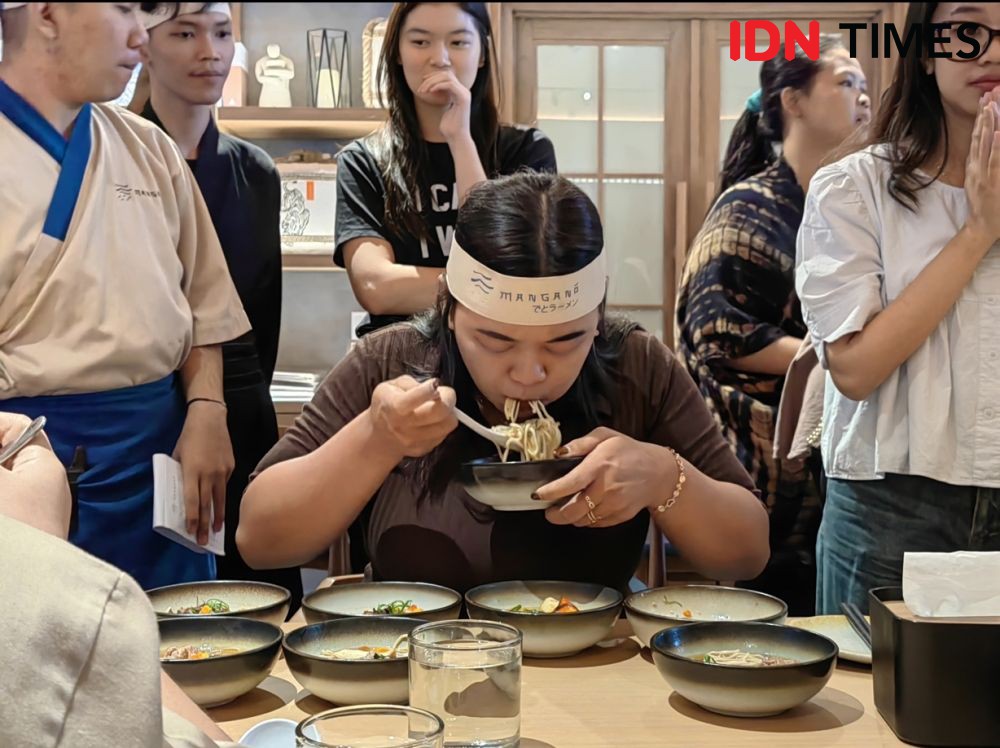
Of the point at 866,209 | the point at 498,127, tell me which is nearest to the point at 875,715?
the point at 866,209

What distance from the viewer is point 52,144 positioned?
191cm

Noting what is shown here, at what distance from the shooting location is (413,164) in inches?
96.6

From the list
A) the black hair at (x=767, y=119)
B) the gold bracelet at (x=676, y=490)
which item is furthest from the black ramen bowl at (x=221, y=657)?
the black hair at (x=767, y=119)

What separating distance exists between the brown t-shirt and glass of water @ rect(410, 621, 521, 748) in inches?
25.9

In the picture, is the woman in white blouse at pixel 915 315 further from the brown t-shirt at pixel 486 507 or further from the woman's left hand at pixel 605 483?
the woman's left hand at pixel 605 483

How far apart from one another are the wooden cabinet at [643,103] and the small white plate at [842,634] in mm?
3138

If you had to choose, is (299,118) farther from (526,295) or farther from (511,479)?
(511,479)

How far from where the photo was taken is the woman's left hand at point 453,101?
240cm

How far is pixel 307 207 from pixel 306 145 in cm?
41

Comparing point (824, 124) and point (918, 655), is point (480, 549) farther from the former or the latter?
point (824, 124)

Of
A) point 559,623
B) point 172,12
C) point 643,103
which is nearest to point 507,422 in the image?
point 559,623

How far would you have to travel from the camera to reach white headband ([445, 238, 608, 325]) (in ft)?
5.29

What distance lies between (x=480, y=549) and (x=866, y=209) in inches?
33.5

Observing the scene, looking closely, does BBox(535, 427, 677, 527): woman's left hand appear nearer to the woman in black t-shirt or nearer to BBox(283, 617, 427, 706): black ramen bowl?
BBox(283, 617, 427, 706): black ramen bowl
